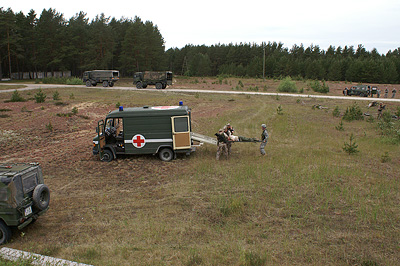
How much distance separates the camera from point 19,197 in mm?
6773

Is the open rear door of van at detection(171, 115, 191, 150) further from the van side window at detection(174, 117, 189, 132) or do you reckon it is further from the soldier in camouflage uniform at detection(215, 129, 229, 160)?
the soldier in camouflage uniform at detection(215, 129, 229, 160)

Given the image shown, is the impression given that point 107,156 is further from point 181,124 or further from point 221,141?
point 221,141

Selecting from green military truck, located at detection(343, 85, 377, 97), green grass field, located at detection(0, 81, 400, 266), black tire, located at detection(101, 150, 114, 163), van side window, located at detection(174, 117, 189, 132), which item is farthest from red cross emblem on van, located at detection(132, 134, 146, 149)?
green military truck, located at detection(343, 85, 377, 97)

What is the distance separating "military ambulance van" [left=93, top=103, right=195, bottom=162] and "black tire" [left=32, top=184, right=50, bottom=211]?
15.9 ft

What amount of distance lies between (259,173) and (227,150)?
8.48 ft

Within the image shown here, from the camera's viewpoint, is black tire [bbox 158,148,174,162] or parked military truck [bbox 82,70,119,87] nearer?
black tire [bbox 158,148,174,162]

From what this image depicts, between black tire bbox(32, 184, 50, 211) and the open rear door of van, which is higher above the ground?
the open rear door of van

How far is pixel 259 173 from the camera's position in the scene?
35.5 ft

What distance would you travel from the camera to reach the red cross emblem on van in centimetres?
1244

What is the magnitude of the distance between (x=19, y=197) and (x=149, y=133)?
6195 millimetres

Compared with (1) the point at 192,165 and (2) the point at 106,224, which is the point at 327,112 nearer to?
(1) the point at 192,165

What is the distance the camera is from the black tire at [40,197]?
7109 mm

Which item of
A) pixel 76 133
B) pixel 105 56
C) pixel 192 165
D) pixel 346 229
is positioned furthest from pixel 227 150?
pixel 105 56

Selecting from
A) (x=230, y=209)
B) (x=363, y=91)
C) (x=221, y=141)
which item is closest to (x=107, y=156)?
(x=221, y=141)
